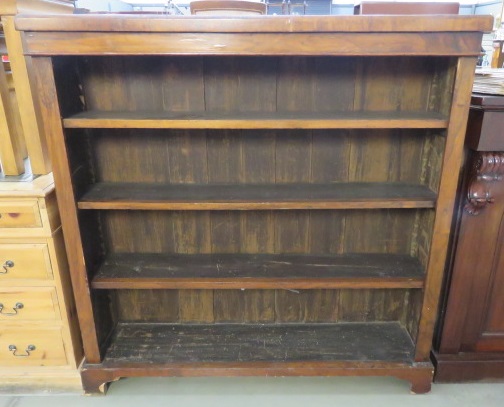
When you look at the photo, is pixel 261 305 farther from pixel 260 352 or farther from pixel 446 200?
pixel 446 200

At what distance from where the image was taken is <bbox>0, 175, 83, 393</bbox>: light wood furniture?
146 centimetres

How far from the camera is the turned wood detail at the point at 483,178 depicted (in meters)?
1.41

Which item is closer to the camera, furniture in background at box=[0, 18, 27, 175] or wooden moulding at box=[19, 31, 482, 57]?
wooden moulding at box=[19, 31, 482, 57]

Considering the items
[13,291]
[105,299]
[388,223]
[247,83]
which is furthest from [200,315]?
[247,83]

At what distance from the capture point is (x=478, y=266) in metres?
1.58

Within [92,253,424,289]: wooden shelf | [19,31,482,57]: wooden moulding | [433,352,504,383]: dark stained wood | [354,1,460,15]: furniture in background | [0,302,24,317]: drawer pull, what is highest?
[354,1,460,15]: furniture in background

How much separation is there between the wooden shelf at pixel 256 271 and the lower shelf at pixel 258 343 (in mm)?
320

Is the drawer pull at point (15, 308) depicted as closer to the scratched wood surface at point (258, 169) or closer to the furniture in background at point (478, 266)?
the scratched wood surface at point (258, 169)

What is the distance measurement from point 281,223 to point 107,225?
740 millimetres

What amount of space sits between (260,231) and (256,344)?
48 cm

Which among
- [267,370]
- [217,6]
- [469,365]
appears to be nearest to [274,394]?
[267,370]

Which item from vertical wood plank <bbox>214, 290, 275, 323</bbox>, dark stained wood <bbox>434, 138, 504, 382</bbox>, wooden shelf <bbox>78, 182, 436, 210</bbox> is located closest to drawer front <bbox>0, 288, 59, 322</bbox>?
wooden shelf <bbox>78, 182, 436, 210</bbox>

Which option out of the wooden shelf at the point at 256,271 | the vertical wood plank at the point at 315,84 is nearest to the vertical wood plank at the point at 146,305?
the wooden shelf at the point at 256,271

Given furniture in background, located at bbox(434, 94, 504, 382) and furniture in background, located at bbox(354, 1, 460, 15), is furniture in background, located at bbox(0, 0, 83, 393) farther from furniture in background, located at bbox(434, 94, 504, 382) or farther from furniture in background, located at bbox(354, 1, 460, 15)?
furniture in background, located at bbox(354, 1, 460, 15)
